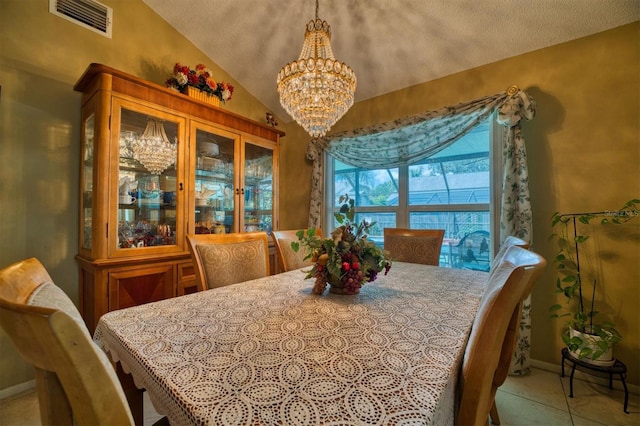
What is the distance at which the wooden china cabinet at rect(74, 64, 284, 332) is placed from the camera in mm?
1660

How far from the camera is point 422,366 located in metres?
0.64

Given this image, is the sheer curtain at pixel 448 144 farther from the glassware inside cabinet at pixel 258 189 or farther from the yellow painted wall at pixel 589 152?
the glassware inside cabinet at pixel 258 189

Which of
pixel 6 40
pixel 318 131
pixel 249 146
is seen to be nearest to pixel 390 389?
pixel 318 131

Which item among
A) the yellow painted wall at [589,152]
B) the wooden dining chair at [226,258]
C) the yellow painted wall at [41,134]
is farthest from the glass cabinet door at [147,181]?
the yellow painted wall at [589,152]

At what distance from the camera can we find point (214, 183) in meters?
2.38

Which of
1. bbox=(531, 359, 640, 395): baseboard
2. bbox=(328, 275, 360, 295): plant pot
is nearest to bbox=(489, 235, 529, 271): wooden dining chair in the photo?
bbox=(328, 275, 360, 295): plant pot

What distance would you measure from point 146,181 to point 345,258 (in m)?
1.66

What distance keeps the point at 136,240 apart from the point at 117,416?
5.70ft

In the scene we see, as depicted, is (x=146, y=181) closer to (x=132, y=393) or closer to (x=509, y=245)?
(x=132, y=393)

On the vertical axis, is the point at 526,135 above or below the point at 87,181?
above

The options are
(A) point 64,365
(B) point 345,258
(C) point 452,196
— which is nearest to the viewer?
(A) point 64,365

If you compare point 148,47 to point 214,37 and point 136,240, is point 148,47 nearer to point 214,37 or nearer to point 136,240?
point 214,37

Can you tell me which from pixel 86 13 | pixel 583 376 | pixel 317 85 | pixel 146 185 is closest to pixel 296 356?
pixel 317 85

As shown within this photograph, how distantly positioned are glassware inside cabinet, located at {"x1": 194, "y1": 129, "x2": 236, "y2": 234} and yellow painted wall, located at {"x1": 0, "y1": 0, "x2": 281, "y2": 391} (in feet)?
2.61
